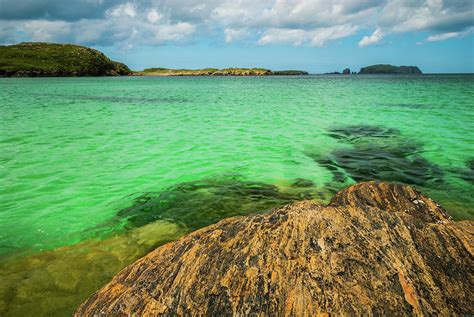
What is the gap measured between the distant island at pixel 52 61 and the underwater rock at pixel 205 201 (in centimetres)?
15700

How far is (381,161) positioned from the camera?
12.4 metres

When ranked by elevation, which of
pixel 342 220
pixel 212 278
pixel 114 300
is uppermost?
pixel 342 220

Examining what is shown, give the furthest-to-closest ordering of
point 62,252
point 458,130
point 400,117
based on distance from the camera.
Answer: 1. point 400,117
2. point 458,130
3. point 62,252

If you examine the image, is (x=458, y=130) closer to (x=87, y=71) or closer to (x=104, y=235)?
(x=104, y=235)

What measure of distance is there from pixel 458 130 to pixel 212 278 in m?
21.3

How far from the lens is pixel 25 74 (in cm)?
13312

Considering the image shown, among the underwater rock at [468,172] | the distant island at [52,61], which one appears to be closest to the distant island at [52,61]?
the distant island at [52,61]

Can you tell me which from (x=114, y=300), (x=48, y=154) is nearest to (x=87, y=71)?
(x=48, y=154)

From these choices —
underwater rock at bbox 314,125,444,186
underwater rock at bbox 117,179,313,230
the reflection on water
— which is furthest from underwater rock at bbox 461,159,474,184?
the reflection on water

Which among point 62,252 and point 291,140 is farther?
point 291,140

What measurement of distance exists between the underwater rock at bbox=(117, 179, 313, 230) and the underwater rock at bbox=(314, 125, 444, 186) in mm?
2884

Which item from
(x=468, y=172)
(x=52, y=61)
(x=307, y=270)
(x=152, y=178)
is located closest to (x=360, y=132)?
(x=468, y=172)

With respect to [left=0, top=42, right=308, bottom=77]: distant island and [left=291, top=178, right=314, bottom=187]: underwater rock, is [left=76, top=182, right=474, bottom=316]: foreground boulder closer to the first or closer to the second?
[left=291, top=178, right=314, bottom=187]: underwater rock

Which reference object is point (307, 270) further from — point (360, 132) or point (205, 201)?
point (360, 132)
